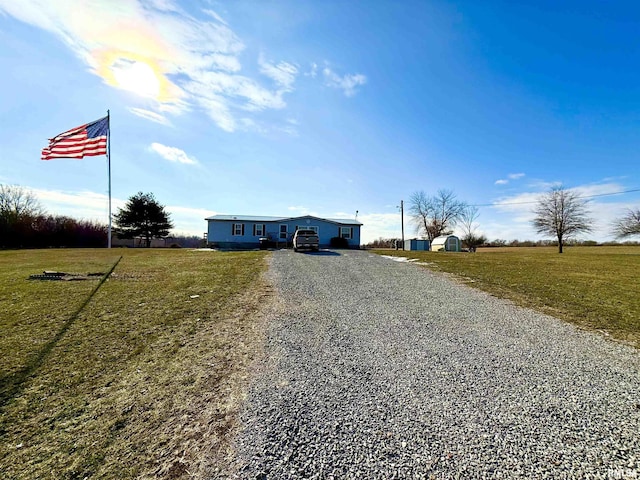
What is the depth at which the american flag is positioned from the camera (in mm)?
13219

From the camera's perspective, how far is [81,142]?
14.0 m

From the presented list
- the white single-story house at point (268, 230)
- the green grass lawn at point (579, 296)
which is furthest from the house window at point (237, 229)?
the green grass lawn at point (579, 296)

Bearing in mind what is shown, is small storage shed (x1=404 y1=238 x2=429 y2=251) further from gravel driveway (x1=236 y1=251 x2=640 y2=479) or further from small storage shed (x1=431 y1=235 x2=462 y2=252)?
gravel driveway (x1=236 y1=251 x2=640 y2=479)

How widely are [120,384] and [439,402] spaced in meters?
3.02

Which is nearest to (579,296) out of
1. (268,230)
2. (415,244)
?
(268,230)

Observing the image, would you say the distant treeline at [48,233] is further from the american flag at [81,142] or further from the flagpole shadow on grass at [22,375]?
the flagpole shadow on grass at [22,375]

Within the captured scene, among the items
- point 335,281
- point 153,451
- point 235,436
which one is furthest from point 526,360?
point 335,281

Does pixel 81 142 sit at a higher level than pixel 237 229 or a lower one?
higher

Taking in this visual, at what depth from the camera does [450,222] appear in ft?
154

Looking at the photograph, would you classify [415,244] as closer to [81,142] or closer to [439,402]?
[81,142]

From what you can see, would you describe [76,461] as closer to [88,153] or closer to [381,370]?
[381,370]

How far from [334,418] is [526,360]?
2.66m

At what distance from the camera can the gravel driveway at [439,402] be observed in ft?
6.25

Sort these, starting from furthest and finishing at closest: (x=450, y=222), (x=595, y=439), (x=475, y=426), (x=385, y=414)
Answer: (x=450, y=222) < (x=385, y=414) < (x=475, y=426) < (x=595, y=439)
